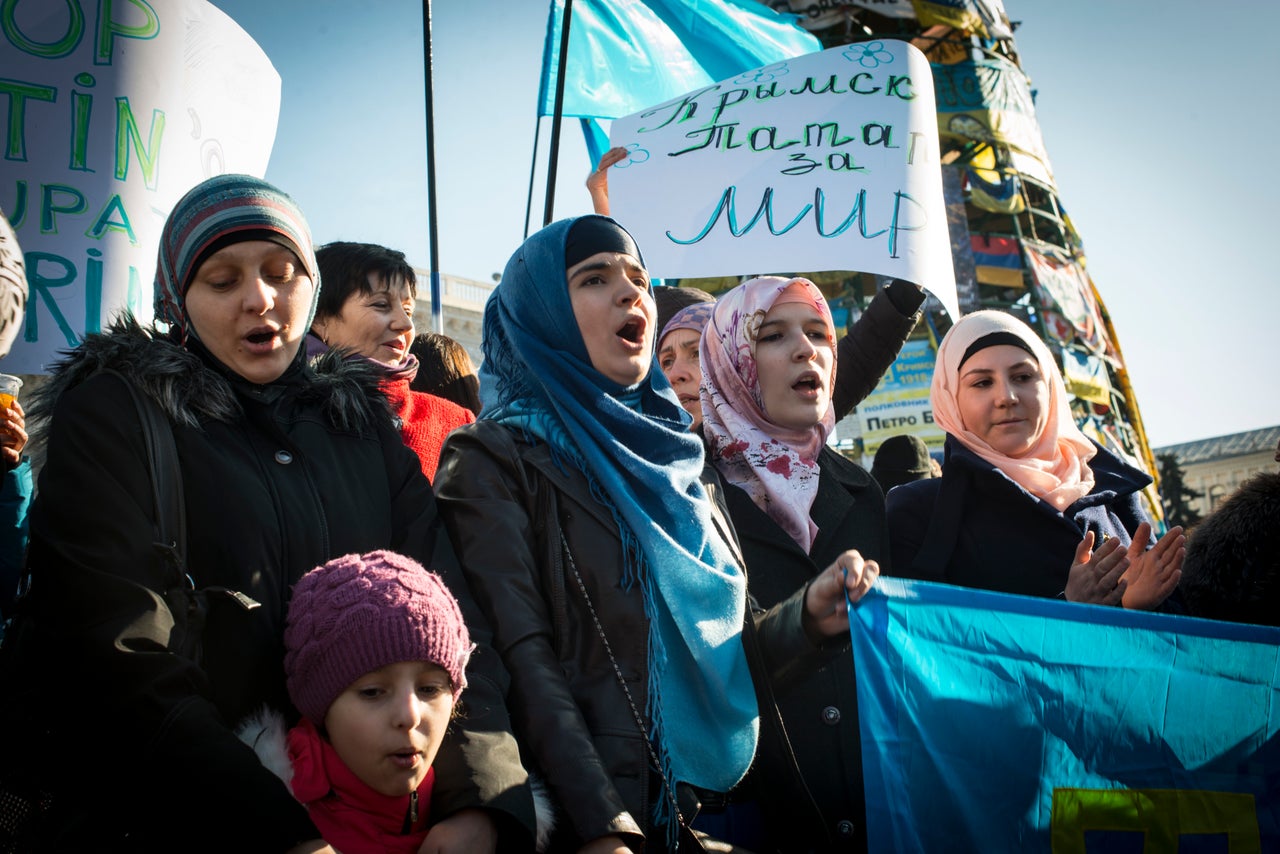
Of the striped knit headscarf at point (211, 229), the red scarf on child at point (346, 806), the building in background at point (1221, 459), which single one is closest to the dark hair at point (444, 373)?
the striped knit headscarf at point (211, 229)

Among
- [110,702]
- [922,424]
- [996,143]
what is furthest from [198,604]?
[996,143]

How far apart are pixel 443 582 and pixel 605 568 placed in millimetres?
323

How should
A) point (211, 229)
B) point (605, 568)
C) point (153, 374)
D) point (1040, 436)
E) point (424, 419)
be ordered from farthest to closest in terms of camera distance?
point (1040, 436), point (424, 419), point (605, 568), point (211, 229), point (153, 374)

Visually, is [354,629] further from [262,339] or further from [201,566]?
[262,339]

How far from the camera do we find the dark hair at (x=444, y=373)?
362 cm

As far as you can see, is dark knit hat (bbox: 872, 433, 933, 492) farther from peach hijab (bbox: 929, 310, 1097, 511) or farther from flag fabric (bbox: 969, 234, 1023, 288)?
flag fabric (bbox: 969, 234, 1023, 288)

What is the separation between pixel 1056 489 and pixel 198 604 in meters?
2.35

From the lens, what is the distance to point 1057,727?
82.3 inches

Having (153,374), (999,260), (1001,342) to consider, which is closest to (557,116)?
(1001,342)

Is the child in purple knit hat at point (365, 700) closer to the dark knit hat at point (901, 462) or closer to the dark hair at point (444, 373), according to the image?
the dark hair at point (444, 373)

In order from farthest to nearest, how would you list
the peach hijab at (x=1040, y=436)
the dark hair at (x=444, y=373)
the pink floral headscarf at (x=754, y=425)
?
the dark hair at (x=444, y=373), the peach hijab at (x=1040, y=436), the pink floral headscarf at (x=754, y=425)

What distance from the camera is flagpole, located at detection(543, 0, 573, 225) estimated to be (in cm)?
461

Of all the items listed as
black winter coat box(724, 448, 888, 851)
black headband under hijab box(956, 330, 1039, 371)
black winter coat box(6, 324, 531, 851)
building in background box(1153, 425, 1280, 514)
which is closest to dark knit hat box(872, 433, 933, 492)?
black headband under hijab box(956, 330, 1039, 371)

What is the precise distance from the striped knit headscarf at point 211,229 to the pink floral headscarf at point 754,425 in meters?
1.30
